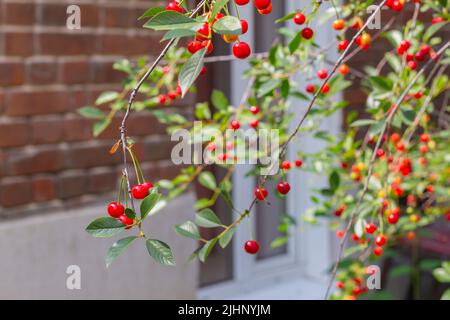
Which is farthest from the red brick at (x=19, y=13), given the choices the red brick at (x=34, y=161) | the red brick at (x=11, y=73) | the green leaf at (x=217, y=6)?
the green leaf at (x=217, y=6)

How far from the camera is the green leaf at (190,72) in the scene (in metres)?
0.88

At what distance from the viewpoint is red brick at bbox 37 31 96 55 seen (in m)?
2.52

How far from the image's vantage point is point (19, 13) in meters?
2.44

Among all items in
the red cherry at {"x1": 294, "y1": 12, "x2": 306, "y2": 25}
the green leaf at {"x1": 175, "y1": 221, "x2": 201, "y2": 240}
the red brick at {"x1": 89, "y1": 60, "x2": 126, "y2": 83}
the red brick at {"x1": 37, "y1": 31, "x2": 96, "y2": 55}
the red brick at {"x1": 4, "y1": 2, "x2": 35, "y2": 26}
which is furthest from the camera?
the red brick at {"x1": 89, "y1": 60, "x2": 126, "y2": 83}

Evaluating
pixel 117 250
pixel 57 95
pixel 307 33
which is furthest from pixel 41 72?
pixel 117 250

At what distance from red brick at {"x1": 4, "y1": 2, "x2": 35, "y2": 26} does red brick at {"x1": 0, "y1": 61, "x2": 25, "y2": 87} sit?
0.44 feet

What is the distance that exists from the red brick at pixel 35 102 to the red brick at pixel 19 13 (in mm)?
232

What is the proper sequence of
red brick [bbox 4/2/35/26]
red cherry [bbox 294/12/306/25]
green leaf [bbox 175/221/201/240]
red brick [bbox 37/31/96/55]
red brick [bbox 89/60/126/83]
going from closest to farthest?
green leaf [bbox 175/221/201/240] → red cherry [bbox 294/12/306/25] → red brick [bbox 4/2/35/26] → red brick [bbox 37/31/96/55] → red brick [bbox 89/60/126/83]

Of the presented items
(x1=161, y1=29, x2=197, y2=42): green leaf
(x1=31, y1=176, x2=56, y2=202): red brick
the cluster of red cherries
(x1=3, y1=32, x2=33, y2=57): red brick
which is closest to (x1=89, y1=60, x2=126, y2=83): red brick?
(x1=3, y1=32, x2=33, y2=57): red brick

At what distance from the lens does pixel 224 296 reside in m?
3.27

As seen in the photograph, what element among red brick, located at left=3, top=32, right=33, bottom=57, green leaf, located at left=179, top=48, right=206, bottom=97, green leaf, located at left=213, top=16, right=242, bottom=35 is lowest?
green leaf, located at left=179, top=48, right=206, bottom=97

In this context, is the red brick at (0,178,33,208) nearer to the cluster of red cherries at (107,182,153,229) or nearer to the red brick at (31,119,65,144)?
the red brick at (31,119,65,144)
